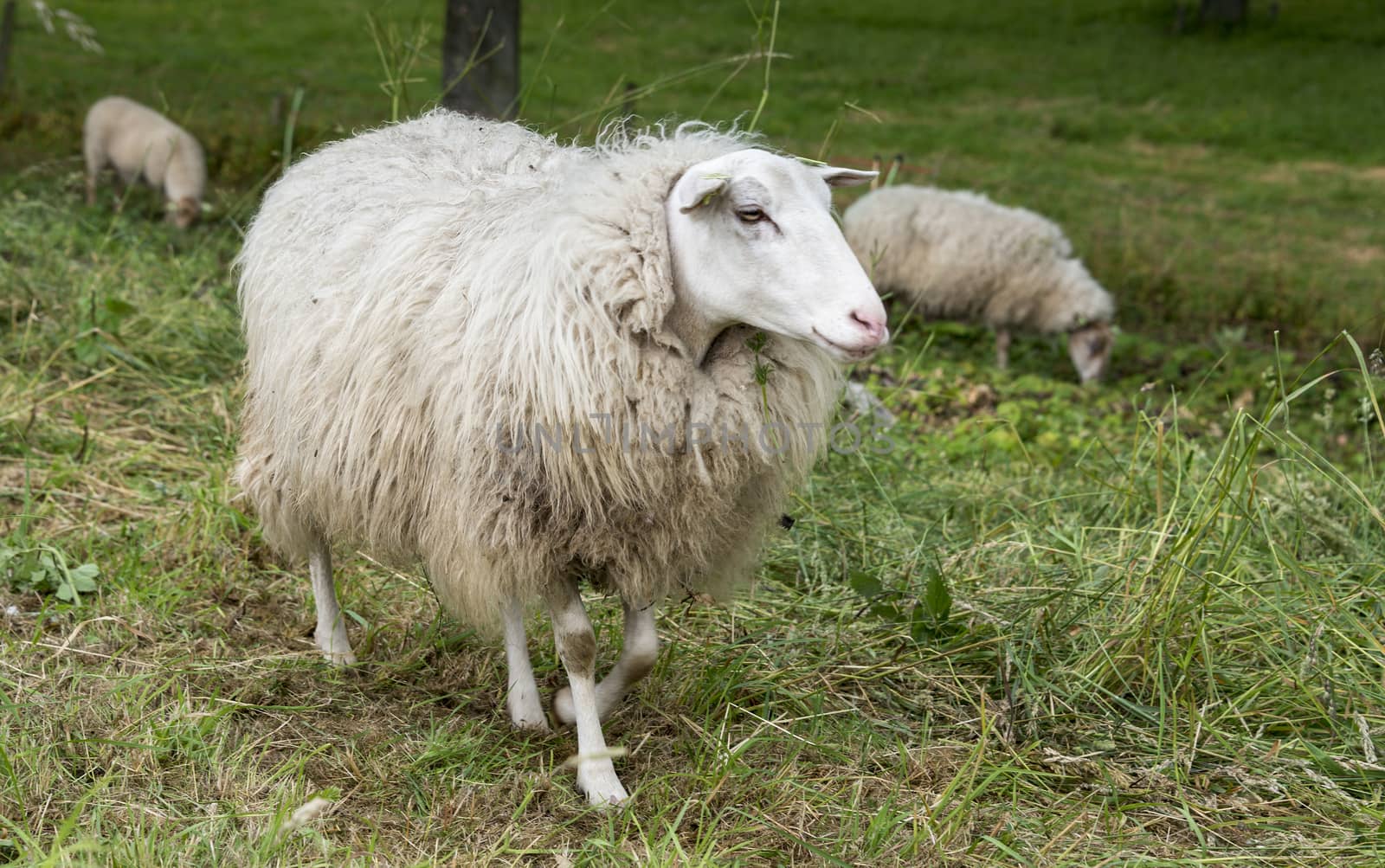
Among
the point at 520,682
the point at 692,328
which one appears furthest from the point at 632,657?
the point at 692,328

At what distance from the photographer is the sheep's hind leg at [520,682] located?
3068 mm

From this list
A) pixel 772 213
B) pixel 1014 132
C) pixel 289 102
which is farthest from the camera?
pixel 1014 132

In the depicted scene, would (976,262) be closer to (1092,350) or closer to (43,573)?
(1092,350)

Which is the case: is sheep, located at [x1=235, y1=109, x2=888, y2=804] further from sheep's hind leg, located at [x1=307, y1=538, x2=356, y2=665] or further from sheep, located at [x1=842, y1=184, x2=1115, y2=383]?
sheep, located at [x1=842, y1=184, x2=1115, y2=383]

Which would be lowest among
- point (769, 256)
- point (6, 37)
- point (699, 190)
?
point (6, 37)

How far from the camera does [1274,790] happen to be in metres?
2.76

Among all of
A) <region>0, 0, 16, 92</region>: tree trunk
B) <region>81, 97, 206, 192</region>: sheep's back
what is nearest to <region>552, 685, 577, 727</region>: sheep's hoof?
<region>81, 97, 206, 192</region>: sheep's back

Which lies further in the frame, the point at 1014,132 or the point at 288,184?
the point at 1014,132

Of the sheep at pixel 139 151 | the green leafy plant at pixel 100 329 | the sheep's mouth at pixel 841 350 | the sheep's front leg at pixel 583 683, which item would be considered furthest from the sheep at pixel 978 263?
the sheep's mouth at pixel 841 350

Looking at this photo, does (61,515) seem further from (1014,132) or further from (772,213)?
(1014,132)

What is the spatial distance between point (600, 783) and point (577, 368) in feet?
3.07

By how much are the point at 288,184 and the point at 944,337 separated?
615 cm

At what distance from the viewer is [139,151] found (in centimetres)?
877

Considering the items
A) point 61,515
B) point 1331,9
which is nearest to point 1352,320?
point 61,515
